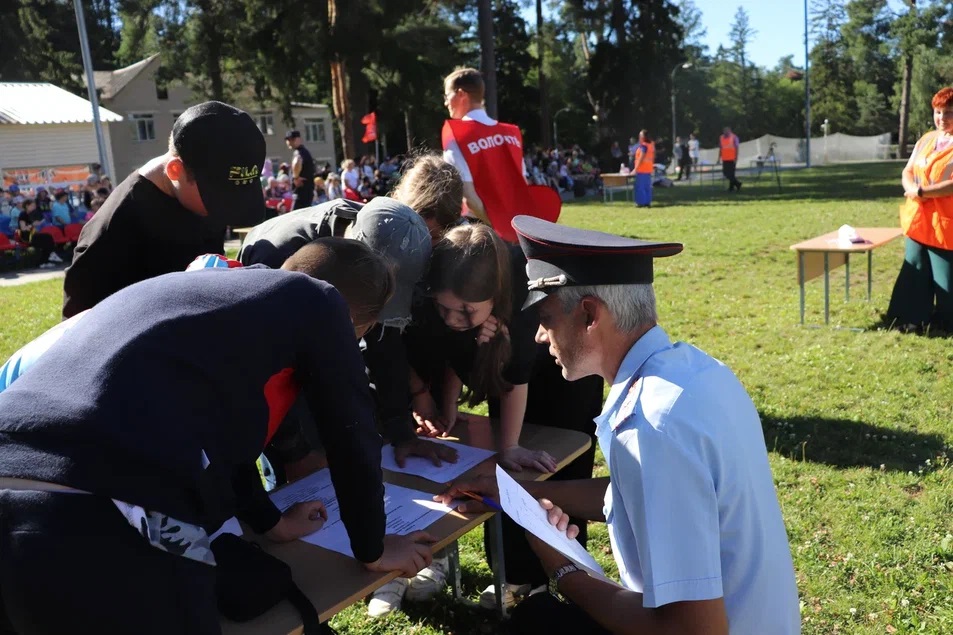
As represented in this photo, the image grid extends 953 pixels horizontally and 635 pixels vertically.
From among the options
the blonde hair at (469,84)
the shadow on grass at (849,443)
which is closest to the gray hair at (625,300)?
the shadow on grass at (849,443)

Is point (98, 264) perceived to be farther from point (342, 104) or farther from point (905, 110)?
point (905, 110)

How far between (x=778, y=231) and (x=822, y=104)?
5720 cm

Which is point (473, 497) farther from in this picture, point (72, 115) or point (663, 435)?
point (72, 115)

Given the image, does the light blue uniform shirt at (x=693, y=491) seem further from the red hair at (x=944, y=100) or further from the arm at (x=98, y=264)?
the red hair at (x=944, y=100)

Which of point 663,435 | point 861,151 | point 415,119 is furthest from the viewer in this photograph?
point 861,151

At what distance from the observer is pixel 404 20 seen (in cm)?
2452

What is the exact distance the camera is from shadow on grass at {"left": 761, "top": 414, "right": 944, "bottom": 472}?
4.13 meters

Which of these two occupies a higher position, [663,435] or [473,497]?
[663,435]

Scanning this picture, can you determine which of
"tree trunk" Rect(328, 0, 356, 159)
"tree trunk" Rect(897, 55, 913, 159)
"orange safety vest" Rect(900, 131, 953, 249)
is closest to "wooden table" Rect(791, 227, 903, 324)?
"orange safety vest" Rect(900, 131, 953, 249)

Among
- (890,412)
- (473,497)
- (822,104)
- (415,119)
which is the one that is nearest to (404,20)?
(415,119)

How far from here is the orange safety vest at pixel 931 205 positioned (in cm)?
571

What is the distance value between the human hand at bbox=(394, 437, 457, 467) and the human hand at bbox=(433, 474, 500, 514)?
271 millimetres

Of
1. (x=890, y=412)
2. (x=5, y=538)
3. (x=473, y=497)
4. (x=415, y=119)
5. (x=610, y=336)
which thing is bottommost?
(x=890, y=412)

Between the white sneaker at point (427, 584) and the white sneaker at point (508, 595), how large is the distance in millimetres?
183
